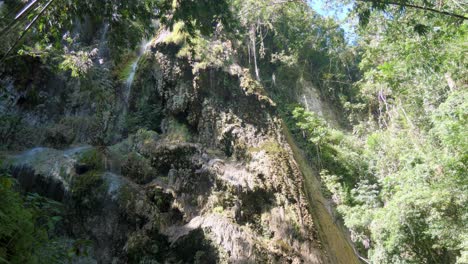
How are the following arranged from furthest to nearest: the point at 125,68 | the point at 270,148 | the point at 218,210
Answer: the point at 125,68 → the point at 270,148 → the point at 218,210

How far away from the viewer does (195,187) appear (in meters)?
8.72

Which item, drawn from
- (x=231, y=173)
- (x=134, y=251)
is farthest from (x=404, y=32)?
(x=134, y=251)

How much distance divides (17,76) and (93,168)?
5810 millimetres

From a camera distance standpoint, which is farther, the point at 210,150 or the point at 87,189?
the point at 210,150

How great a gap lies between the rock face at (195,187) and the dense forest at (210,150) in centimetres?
4

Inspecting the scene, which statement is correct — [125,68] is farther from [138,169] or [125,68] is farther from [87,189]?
[87,189]

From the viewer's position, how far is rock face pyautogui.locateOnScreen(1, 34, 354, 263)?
7.43m

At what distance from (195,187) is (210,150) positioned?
1.64 metres

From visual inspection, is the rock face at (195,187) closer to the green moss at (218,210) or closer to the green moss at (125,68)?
the green moss at (218,210)

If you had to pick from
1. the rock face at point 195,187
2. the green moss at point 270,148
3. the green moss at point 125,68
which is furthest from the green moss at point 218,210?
the green moss at point 125,68

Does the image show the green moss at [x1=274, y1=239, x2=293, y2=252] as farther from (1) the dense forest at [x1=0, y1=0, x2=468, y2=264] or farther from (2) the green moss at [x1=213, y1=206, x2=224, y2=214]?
(2) the green moss at [x1=213, y1=206, x2=224, y2=214]

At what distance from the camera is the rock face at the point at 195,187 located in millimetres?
7426

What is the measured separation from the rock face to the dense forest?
4cm

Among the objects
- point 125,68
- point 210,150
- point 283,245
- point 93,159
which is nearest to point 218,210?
point 283,245
